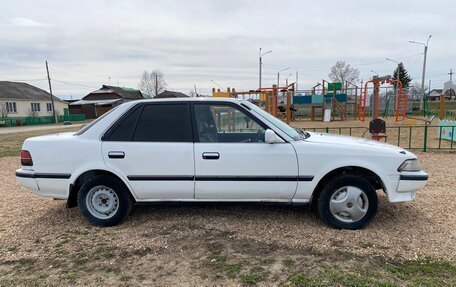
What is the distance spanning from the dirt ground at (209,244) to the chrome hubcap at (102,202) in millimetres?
203

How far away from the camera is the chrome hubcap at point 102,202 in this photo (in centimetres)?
405

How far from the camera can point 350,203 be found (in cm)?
381

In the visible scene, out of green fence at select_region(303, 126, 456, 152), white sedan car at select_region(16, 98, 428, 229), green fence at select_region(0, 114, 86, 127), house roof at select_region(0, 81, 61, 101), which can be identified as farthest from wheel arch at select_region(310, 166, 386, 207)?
house roof at select_region(0, 81, 61, 101)

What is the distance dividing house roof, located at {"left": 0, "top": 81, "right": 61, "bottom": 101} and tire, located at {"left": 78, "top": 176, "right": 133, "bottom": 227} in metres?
48.5

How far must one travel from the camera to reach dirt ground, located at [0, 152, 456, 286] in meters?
2.96

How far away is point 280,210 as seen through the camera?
4.50 m

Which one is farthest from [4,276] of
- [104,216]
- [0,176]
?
[0,176]

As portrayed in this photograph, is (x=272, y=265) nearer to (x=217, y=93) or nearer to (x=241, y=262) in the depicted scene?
(x=241, y=262)

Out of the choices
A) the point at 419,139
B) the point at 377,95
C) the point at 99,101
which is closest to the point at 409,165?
the point at 419,139

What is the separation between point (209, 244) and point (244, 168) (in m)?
0.94

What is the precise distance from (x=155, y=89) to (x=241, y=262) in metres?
67.7

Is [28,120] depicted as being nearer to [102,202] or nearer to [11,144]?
[11,144]

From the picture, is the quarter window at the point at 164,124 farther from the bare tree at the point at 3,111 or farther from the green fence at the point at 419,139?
the bare tree at the point at 3,111

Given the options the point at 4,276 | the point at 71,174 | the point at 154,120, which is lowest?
the point at 4,276
